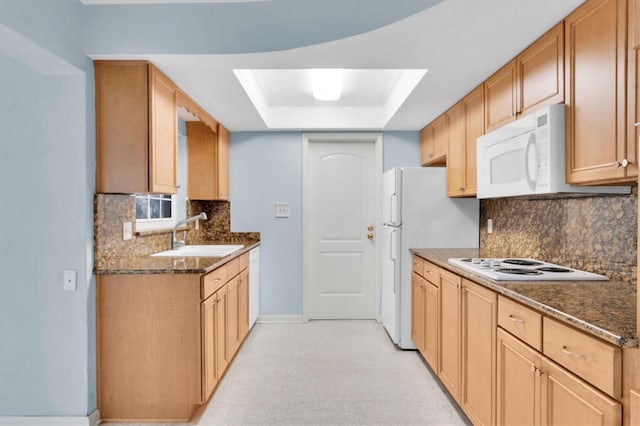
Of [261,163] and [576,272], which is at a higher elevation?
[261,163]

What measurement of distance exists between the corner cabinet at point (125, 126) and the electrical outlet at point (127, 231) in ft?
1.16

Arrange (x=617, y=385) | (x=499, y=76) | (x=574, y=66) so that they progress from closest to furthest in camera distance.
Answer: (x=617, y=385) < (x=574, y=66) < (x=499, y=76)

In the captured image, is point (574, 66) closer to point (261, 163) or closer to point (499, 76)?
point (499, 76)

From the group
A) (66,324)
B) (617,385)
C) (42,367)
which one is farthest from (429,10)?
(42,367)

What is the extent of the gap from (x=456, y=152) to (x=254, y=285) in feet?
7.58

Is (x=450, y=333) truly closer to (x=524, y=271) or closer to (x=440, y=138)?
(x=524, y=271)

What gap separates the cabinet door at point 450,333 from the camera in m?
2.26

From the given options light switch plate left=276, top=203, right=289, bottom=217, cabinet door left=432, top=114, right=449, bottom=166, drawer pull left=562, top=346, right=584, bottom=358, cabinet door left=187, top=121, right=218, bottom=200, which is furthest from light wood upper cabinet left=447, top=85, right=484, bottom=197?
cabinet door left=187, top=121, right=218, bottom=200

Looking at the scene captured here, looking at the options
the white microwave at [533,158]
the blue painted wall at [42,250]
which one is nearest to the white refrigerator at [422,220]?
the white microwave at [533,158]

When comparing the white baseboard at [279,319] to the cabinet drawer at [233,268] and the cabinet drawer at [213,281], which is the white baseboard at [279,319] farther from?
the cabinet drawer at [213,281]

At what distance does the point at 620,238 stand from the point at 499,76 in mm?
1149

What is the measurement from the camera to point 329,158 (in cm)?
425

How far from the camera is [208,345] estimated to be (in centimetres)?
229

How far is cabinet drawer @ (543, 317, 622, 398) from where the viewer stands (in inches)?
41.6
